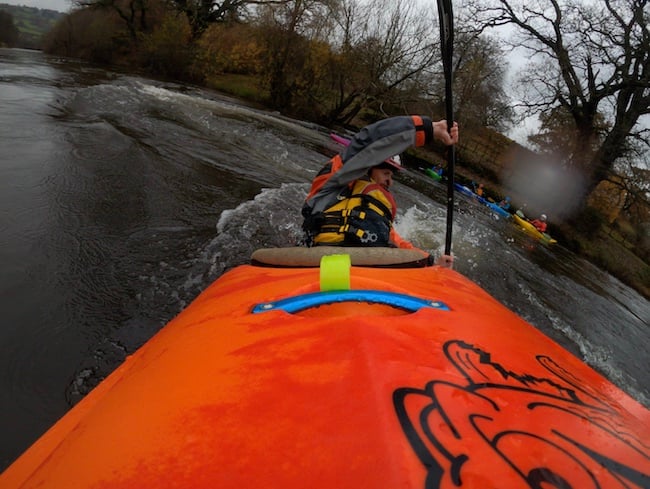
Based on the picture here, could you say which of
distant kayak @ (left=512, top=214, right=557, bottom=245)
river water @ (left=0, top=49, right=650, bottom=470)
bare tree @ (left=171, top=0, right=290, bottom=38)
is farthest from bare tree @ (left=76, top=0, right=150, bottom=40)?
distant kayak @ (left=512, top=214, right=557, bottom=245)

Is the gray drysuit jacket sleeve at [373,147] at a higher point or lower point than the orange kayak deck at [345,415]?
higher

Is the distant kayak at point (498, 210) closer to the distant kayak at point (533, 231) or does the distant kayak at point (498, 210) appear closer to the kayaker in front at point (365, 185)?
the distant kayak at point (533, 231)

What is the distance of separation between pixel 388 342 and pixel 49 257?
3.01 m

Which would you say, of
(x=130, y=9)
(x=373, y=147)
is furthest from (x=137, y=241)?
(x=130, y=9)

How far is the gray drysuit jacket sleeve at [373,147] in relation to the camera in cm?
276

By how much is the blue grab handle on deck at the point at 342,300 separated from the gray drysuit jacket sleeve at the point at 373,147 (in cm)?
144

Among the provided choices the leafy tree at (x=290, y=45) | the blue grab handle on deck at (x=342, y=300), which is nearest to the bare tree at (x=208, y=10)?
the leafy tree at (x=290, y=45)

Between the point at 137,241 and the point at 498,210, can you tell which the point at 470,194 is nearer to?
the point at 498,210

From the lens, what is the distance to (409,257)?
2.38 metres

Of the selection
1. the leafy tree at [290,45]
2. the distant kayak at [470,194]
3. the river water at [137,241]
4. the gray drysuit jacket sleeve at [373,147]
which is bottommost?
the river water at [137,241]

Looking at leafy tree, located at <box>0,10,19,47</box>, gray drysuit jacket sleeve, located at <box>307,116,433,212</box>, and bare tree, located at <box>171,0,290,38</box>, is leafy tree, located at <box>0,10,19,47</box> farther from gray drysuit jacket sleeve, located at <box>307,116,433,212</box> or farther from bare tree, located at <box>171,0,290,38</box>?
gray drysuit jacket sleeve, located at <box>307,116,433,212</box>

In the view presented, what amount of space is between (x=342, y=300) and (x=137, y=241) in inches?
111

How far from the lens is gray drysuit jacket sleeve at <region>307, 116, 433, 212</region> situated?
2.76 metres

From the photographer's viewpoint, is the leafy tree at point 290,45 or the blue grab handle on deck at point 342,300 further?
the leafy tree at point 290,45
